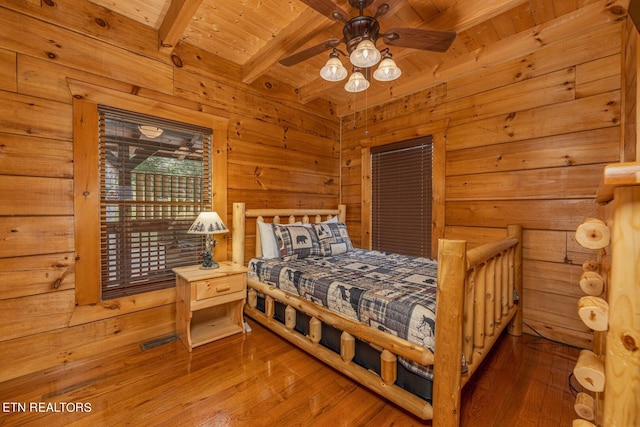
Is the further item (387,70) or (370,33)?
(387,70)

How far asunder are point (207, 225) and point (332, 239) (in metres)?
1.27

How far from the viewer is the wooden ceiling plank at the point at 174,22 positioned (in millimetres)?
1814

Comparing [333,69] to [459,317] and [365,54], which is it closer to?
[365,54]

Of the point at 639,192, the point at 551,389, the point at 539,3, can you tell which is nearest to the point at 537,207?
the point at 551,389

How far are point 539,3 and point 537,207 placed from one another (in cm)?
153

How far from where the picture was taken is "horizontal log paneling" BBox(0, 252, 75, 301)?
173 cm

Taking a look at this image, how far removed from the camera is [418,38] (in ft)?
5.34

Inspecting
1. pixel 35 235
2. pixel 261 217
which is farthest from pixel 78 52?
pixel 261 217

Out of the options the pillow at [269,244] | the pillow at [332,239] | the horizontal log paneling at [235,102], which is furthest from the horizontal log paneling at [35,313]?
the pillow at [332,239]

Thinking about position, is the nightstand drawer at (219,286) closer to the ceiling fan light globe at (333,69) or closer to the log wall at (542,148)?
the ceiling fan light globe at (333,69)

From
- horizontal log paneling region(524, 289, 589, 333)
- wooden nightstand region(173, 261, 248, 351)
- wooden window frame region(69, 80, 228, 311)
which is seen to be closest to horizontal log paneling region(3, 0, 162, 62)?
wooden window frame region(69, 80, 228, 311)

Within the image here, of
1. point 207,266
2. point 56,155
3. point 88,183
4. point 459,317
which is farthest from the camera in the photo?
point 207,266

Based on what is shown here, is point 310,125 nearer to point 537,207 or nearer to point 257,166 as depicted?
point 257,166

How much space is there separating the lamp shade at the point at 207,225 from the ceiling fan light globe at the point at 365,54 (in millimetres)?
1625
